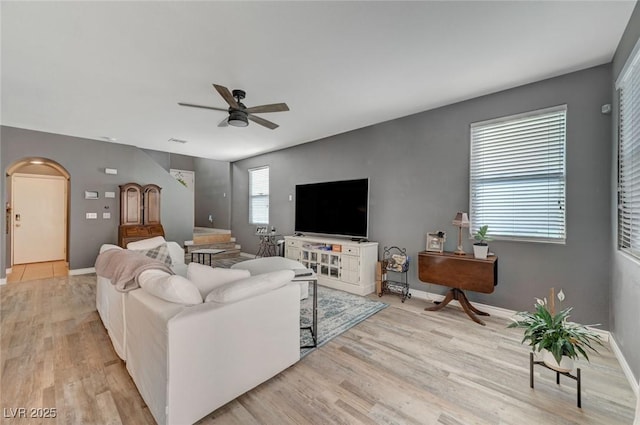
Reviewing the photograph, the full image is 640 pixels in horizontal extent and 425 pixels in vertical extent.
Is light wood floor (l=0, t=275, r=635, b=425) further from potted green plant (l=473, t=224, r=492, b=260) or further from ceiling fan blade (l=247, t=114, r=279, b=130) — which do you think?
ceiling fan blade (l=247, t=114, r=279, b=130)

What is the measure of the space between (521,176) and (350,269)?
2.46 metres

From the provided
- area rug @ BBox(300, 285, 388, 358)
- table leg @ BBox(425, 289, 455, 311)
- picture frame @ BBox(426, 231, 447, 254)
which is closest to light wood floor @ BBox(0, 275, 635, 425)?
area rug @ BBox(300, 285, 388, 358)

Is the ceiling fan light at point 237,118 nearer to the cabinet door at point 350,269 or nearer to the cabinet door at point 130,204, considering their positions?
the cabinet door at point 350,269

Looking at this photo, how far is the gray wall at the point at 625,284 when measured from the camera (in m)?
1.86

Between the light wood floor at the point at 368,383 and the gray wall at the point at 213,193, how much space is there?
4986 mm

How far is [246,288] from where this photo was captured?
1.72 meters

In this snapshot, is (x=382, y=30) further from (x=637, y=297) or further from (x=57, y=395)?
(x=57, y=395)

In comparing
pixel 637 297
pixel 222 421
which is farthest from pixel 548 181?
pixel 222 421

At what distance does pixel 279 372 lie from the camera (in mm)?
1980

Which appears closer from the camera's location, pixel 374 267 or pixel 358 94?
pixel 358 94

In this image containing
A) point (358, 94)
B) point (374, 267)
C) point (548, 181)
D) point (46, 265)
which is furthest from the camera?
point (46, 265)

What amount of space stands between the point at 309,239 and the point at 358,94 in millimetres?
2509

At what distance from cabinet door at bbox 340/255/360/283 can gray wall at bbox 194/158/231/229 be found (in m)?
4.53

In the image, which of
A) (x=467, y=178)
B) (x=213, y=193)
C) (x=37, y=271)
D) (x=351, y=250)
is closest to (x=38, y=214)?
(x=37, y=271)
